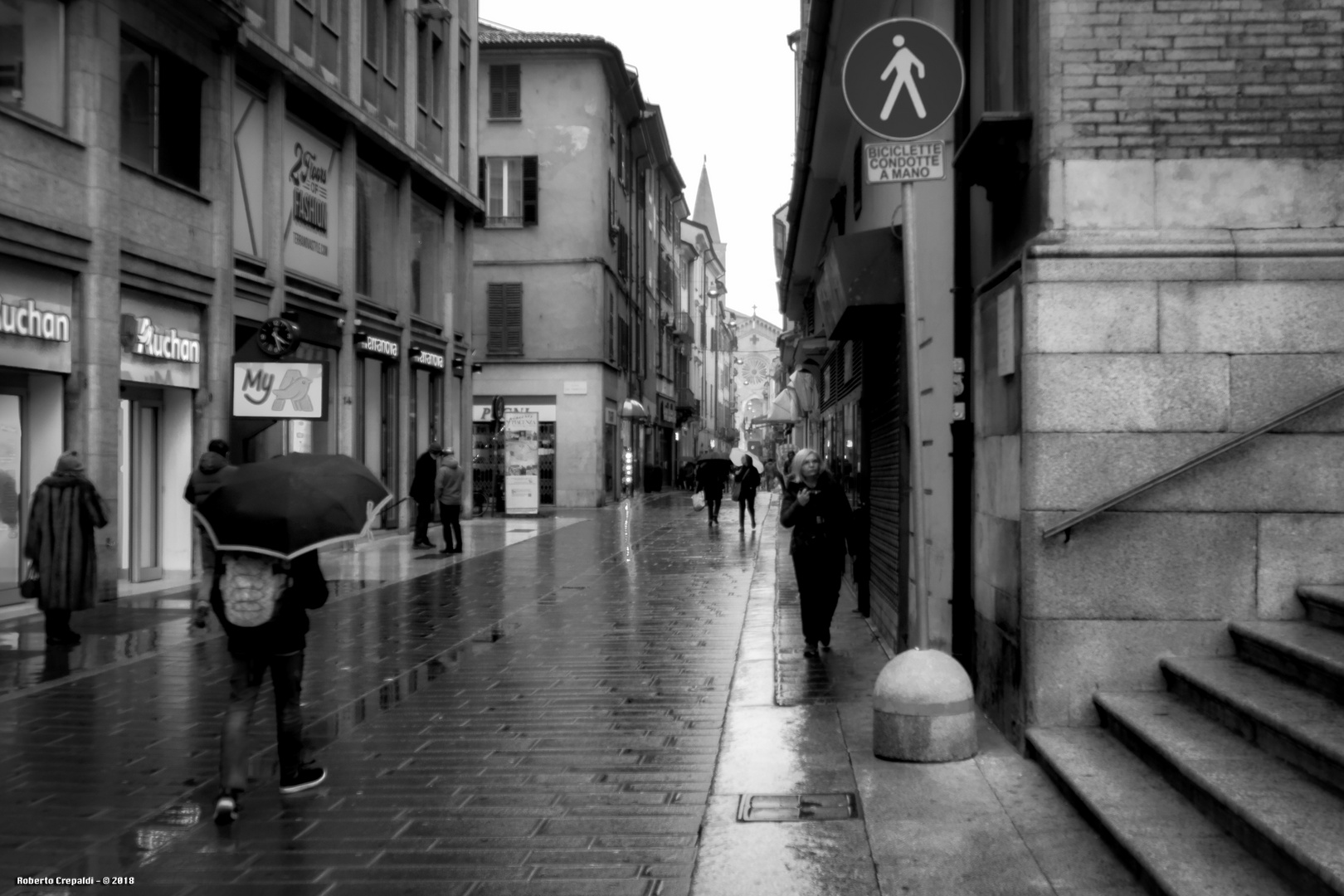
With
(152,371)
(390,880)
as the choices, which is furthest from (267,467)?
(152,371)

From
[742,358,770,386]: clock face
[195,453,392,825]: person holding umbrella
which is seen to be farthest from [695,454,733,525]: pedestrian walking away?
[742,358,770,386]: clock face

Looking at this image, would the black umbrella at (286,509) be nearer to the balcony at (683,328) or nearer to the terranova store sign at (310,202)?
the terranova store sign at (310,202)

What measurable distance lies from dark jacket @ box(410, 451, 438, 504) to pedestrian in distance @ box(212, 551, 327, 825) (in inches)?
644

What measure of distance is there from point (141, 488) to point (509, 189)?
2526 centimetres

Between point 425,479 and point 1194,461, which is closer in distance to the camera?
point 1194,461

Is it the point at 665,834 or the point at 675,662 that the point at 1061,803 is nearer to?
the point at 665,834

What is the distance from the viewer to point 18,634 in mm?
12195

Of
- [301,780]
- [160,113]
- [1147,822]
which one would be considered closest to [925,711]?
[1147,822]

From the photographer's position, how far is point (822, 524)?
10.8m

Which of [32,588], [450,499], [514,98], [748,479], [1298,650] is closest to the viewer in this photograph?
[1298,650]

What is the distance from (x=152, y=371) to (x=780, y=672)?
9.98 meters

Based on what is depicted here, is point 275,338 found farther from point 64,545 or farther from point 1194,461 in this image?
point 1194,461

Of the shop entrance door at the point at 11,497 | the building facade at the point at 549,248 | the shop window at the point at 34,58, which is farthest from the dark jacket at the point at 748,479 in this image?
the shop window at the point at 34,58

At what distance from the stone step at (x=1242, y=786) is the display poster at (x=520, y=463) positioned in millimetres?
26041
